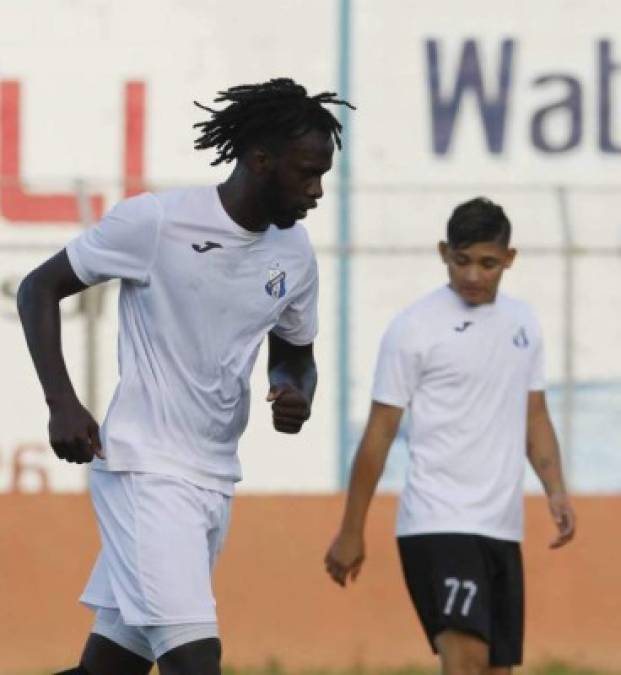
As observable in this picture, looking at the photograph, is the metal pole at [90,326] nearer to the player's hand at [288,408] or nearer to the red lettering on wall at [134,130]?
the red lettering on wall at [134,130]

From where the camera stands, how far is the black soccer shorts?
7770 millimetres

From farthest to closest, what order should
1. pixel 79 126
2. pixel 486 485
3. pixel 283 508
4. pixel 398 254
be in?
pixel 79 126, pixel 398 254, pixel 283 508, pixel 486 485

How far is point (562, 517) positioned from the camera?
26.3 feet

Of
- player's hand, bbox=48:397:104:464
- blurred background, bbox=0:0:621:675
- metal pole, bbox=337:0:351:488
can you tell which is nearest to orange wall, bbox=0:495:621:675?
blurred background, bbox=0:0:621:675

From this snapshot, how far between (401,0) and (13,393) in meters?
4.58

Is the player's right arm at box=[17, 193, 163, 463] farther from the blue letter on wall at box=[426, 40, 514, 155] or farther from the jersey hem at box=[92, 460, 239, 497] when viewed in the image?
the blue letter on wall at box=[426, 40, 514, 155]

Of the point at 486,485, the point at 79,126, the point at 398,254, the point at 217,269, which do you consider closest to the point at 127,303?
the point at 217,269

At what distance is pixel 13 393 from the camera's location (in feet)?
37.5

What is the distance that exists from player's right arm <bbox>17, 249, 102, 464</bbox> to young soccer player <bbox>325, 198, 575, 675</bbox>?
77.1 inches

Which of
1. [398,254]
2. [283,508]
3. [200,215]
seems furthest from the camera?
[398,254]

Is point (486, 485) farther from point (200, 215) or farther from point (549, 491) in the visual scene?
point (200, 215)

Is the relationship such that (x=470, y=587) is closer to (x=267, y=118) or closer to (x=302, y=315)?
(x=302, y=315)

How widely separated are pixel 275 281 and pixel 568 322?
5.60 m

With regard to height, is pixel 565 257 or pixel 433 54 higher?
pixel 433 54
